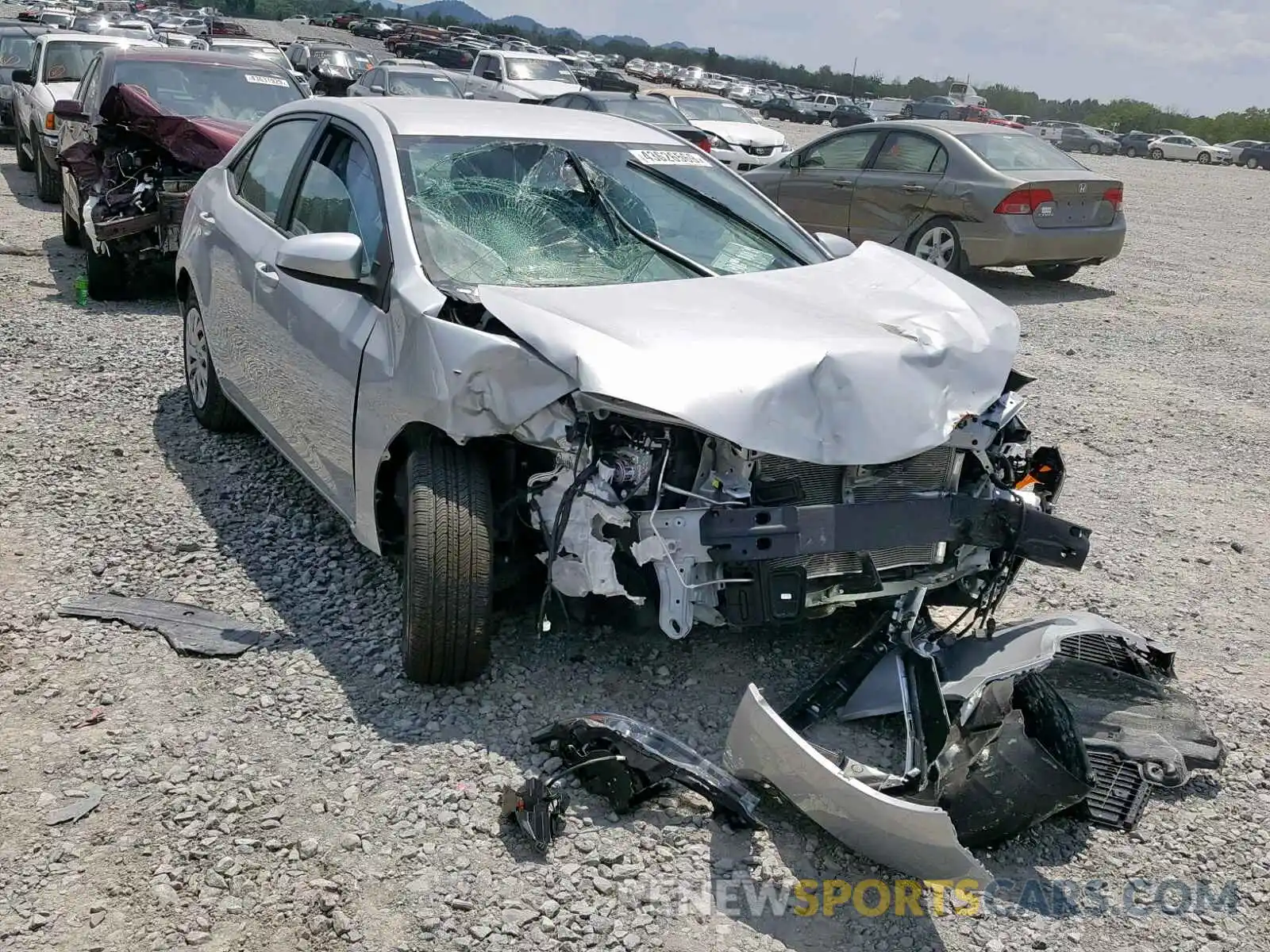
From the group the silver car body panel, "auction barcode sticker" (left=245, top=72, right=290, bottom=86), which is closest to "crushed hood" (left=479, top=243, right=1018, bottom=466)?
the silver car body panel

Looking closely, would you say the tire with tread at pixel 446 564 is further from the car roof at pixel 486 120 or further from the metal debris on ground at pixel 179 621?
the car roof at pixel 486 120

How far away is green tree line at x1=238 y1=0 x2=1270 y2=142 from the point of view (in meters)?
72.4

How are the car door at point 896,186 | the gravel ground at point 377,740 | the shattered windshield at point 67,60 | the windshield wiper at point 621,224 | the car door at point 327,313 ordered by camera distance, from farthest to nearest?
the shattered windshield at point 67,60 < the car door at point 896,186 < the windshield wiper at point 621,224 < the car door at point 327,313 < the gravel ground at point 377,740

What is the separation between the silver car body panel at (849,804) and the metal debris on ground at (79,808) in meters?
1.74

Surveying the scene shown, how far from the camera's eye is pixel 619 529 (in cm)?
337

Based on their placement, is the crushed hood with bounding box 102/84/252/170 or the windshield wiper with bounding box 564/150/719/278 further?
the crushed hood with bounding box 102/84/252/170

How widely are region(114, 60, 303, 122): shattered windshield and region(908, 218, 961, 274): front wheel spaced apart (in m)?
5.76

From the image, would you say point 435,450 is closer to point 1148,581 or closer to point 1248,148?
Result: point 1148,581

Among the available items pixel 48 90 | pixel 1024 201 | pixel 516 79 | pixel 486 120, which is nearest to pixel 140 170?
pixel 486 120

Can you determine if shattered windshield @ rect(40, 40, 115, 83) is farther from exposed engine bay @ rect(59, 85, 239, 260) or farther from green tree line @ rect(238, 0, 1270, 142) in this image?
green tree line @ rect(238, 0, 1270, 142)

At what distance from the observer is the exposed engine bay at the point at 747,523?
3330 millimetres

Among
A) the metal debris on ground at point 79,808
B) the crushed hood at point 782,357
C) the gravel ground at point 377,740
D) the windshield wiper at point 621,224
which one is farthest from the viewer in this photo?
the windshield wiper at point 621,224

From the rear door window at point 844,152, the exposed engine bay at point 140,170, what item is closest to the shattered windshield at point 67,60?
the exposed engine bay at point 140,170

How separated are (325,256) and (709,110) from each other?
16110 mm
